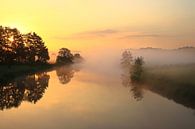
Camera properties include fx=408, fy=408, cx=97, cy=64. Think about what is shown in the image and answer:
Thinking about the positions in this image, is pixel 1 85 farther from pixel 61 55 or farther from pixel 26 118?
pixel 61 55

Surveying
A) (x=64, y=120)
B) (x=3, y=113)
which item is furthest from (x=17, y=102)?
(x=64, y=120)

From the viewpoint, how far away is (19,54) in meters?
103


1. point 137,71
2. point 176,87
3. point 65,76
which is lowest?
point 176,87

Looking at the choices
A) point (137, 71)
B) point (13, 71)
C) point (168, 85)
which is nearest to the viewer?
point (168, 85)

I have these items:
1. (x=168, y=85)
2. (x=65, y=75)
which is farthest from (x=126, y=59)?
(x=168, y=85)

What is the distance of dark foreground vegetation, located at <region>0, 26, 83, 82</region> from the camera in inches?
3383

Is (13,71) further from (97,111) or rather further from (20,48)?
(97,111)

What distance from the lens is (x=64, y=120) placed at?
31656mm

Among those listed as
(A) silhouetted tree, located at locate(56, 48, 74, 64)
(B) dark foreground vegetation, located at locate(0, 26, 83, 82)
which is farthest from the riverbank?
(A) silhouetted tree, located at locate(56, 48, 74, 64)

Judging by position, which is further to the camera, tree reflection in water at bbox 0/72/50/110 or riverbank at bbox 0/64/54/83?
riverbank at bbox 0/64/54/83

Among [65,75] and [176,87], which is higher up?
[65,75]

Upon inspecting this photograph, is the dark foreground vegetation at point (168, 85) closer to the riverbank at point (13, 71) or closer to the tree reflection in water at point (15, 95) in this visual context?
the tree reflection in water at point (15, 95)

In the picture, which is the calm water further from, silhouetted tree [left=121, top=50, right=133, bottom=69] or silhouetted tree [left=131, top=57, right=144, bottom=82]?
silhouetted tree [left=121, top=50, right=133, bottom=69]

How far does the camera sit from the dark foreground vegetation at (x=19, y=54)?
282 feet
